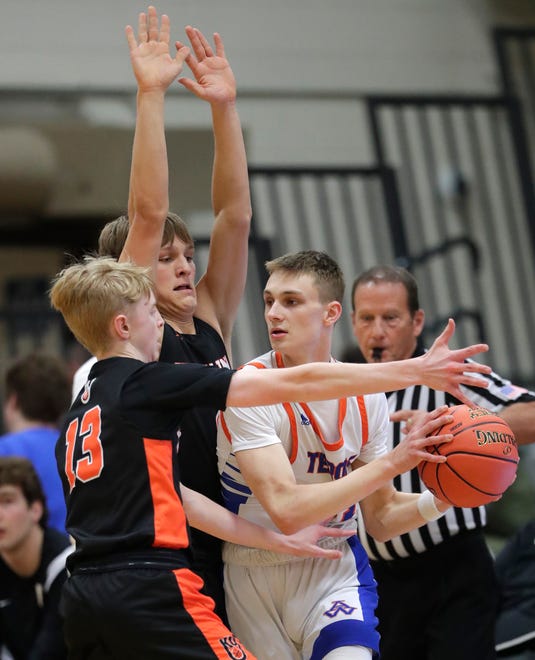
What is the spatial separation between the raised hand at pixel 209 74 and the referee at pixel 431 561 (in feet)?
3.68

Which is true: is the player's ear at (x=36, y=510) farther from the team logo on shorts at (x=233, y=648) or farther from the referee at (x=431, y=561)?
the team logo on shorts at (x=233, y=648)

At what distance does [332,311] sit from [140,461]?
2.98ft

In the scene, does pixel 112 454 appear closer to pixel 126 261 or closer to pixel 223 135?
pixel 126 261

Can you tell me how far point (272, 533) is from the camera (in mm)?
3416

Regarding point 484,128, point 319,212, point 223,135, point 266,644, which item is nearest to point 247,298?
point 319,212

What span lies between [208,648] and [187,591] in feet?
0.52

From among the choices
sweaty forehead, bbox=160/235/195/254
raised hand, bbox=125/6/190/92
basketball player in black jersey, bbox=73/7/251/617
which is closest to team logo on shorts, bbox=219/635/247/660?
basketball player in black jersey, bbox=73/7/251/617

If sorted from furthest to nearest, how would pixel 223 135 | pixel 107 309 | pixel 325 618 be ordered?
pixel 223 135
pixel 325 618
pixel 107 309

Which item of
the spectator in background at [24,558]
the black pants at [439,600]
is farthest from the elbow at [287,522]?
the spectator in background at [24,558]

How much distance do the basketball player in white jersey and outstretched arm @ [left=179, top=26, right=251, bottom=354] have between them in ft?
1.34

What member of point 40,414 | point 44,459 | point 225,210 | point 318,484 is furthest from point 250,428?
point 40,414

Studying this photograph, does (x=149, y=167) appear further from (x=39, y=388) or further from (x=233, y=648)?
(x=39, y=388)

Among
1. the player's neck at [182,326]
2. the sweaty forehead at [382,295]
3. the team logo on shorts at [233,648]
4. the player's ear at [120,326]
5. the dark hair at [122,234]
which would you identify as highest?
the dark hair at [122,234]

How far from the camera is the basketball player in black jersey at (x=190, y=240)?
12.1 ft
